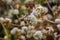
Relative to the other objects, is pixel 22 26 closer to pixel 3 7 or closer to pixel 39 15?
pixel 39 15

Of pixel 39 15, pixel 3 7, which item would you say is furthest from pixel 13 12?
pixel 39 15

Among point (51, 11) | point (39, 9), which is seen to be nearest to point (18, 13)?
point (51, 11)

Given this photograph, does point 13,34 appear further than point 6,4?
No

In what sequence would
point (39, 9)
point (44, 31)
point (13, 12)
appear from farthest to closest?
point (13, 12) < point (44, 31) < point (39, 9)

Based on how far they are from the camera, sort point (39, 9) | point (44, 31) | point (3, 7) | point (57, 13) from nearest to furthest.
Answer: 1. point (39, 9)
2. point (44, 31)
3. point (57, 13)
4. point (3, 7)

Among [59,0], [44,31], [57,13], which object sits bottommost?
[44,31]

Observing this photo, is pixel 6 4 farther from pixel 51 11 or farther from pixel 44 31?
pixel 44 31

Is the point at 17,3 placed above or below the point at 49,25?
above

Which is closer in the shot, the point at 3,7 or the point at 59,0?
the point at 59,0

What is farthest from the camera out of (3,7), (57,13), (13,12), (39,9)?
(3,7)
